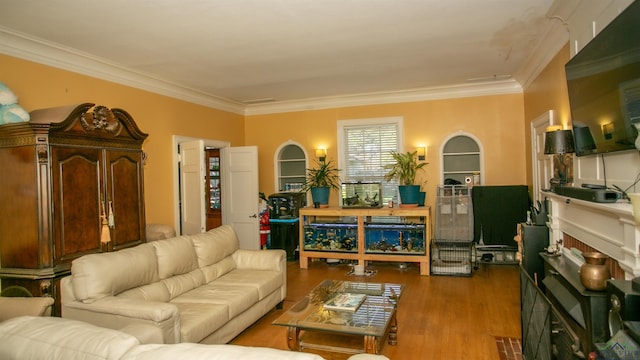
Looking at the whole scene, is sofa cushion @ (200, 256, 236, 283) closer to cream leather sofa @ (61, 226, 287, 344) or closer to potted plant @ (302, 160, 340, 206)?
cream leather sofa @ (61, 226, 287, 344)

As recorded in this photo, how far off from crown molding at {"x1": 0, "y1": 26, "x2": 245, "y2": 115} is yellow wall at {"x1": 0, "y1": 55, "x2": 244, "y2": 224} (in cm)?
6

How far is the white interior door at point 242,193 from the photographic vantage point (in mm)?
6355

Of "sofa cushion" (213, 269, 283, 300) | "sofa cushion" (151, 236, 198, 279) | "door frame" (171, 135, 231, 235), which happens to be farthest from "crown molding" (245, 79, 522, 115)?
"sofa cushion" (151, 236, 198, 279)

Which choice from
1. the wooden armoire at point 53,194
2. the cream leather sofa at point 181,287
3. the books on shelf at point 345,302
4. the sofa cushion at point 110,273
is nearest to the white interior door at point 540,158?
the books on shelf at point 345,302

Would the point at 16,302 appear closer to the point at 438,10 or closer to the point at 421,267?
the point at 438,10

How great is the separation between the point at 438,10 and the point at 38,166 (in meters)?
3.52

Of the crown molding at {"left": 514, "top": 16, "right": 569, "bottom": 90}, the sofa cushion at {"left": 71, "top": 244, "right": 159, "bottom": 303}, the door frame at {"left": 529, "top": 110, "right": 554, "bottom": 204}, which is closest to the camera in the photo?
the sofa cushion at {"left": 71, "top": 244, "right": 159, "bottom": 303}

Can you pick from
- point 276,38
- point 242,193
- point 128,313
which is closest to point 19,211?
point 128,313

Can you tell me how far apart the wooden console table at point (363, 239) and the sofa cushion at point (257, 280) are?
2.03 metres

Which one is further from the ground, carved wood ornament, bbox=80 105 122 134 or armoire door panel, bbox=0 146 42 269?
carved wood ornament, bbox=80 105 122 134

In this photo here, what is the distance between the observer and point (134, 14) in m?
3.19

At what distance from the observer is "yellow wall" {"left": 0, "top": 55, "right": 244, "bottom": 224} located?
3.70m

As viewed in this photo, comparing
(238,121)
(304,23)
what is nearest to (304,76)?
(304,23)

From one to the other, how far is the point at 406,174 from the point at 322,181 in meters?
1.47
